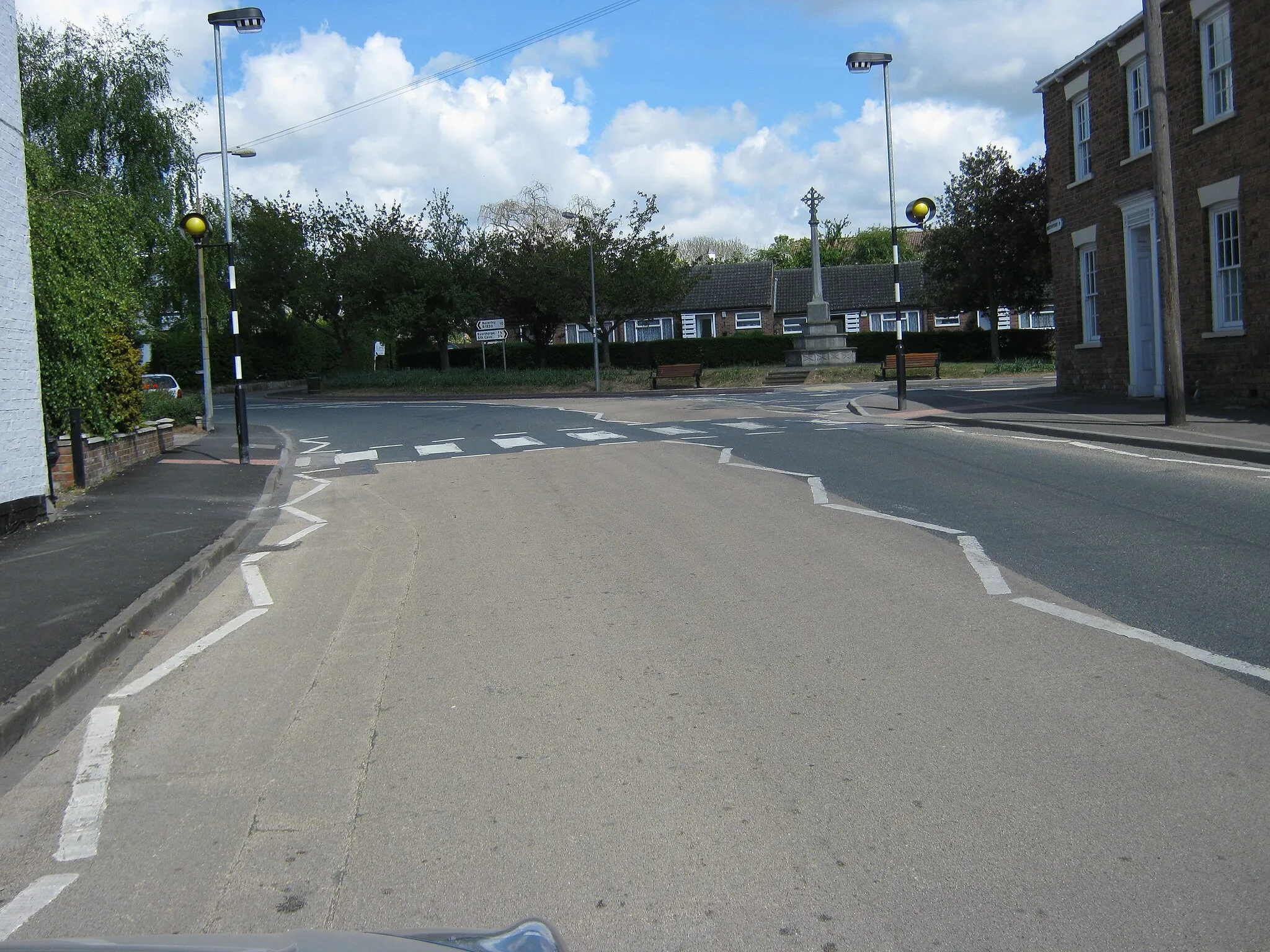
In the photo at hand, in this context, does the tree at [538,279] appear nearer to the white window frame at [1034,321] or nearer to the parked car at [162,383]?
the parked car at [162,383]

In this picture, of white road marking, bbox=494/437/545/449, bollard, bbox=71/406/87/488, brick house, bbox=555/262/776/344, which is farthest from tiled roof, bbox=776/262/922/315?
bollard, bbox=71/406/87/488

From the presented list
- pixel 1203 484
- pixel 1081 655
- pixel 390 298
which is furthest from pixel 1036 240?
pixel 1081 655

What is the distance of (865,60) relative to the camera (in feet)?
79.0

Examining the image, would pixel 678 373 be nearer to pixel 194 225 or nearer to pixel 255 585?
pixel 194 225

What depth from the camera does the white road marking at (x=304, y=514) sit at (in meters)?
13.1

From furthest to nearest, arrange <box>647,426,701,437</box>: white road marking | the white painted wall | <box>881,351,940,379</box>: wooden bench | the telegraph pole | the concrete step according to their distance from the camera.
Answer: the concrete step → <box>881,351,940,379</box>: wooden bench → <box>647,426,701,437</box>: white road marking → the telegraph pole → the white painted wall

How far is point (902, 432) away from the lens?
61.9 feet

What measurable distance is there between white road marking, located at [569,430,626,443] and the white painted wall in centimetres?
1014

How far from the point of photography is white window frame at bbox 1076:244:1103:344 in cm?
2302

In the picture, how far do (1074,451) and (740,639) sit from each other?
9.71 meters

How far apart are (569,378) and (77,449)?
33862 mm

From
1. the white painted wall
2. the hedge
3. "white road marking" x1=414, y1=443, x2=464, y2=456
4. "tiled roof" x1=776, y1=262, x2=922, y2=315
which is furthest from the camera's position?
"tiled roof" x1=776, y1=262, x2=922, y2=315

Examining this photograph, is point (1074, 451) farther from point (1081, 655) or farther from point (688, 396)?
point (688, 396)

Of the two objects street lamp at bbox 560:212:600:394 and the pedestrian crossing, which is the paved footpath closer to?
the pedestrian crossing
